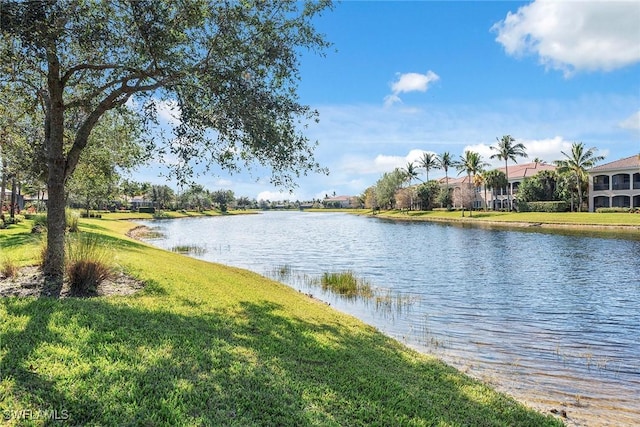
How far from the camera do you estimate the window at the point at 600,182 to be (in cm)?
7131

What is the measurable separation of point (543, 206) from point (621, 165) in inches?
534

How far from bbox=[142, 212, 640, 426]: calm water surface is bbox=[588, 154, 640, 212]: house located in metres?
44.6

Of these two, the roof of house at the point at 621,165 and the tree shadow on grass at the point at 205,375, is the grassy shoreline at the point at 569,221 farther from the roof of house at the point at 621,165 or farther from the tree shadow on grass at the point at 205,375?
the tree shadow on grass at the point at 205,375

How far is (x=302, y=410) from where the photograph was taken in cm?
503

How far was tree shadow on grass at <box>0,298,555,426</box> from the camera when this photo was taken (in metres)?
4.60

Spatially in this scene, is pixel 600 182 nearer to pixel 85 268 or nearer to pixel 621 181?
pixel 621 181

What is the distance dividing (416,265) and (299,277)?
859 cm

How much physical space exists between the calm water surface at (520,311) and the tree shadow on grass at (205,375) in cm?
254

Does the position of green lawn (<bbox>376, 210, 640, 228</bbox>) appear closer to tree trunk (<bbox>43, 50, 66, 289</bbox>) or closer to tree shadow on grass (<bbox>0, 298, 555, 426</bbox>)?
tree shadow on grass (<bbox>0, 298, 555, 426</bbox>)

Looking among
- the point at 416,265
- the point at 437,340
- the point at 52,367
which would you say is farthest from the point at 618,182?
the point at 52,367

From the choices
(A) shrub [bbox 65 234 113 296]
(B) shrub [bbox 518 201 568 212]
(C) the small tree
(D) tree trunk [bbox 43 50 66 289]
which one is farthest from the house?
(D) tree trunk [bbox 43 50 66 289]

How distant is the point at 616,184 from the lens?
69875 mm

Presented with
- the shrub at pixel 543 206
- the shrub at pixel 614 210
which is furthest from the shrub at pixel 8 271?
the shrub at pixel 543 206

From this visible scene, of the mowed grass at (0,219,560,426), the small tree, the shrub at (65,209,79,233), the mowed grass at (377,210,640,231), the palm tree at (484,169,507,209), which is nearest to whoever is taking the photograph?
the mowed grass at (0,219,560,426)
